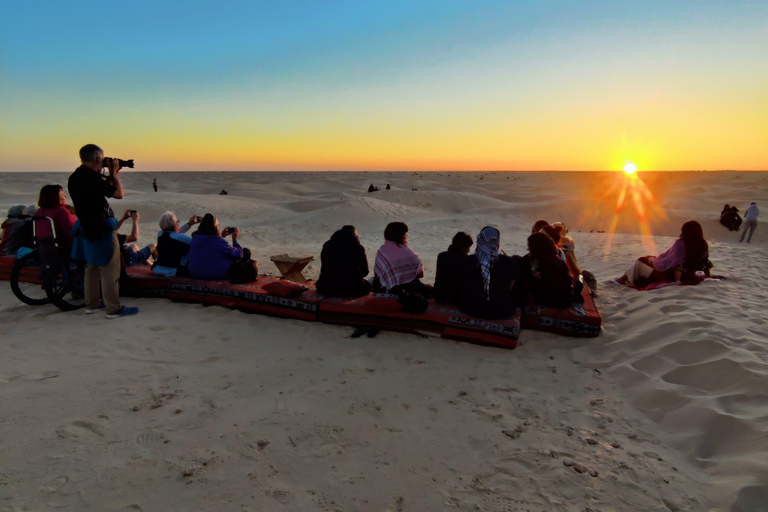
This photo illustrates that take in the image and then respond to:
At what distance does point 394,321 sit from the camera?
201 inches

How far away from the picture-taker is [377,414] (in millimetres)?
3426

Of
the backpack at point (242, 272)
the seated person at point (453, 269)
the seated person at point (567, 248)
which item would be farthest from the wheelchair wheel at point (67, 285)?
the seated person at point (567, 248)

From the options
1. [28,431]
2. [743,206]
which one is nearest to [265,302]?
[28,431]

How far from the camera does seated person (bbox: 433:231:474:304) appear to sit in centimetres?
512

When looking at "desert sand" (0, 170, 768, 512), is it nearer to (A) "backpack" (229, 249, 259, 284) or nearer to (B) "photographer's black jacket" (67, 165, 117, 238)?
(A) "backpack" (229, 249, 259, 284)

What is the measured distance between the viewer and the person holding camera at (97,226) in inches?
193

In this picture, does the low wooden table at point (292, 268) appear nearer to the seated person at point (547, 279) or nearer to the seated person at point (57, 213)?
the seated person at point (57, 213)

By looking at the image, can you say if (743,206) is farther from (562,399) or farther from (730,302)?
(562,399)

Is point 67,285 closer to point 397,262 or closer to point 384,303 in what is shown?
point 384,303

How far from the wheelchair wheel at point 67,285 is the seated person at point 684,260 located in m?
8.69

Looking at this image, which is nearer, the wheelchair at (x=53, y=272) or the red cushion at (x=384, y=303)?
the red cushion at (x=384, y=303)

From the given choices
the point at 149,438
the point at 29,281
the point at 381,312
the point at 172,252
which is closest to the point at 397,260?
the point at 381,312

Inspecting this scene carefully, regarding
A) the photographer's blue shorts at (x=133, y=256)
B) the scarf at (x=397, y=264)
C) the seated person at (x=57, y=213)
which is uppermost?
the seated person at (x=57, y=213)

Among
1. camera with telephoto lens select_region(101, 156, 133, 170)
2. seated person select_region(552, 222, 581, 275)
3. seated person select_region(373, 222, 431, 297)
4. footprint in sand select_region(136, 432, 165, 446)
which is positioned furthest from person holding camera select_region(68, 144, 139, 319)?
seated person select_region(552, 222, 581, 275)
